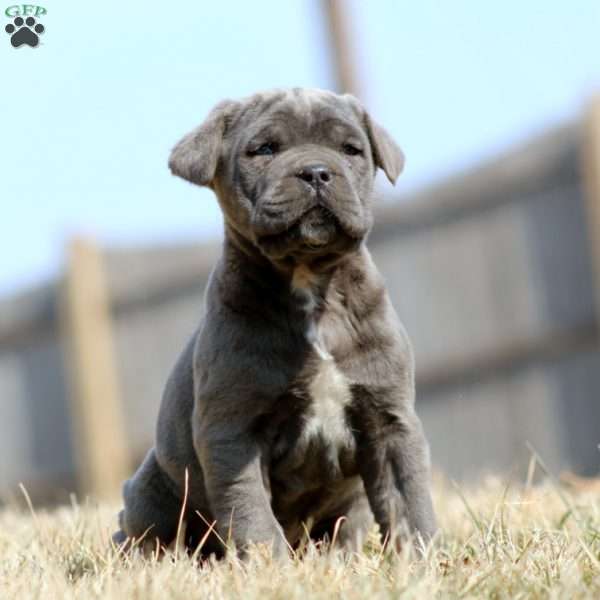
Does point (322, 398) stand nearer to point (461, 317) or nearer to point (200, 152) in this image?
point (200, 152)

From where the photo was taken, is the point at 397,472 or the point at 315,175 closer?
the point at 315,175

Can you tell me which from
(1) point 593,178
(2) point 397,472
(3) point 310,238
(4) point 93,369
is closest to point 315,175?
(3) point 310,238

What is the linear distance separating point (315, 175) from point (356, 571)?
46.9 inches

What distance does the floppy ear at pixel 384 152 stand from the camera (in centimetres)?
425

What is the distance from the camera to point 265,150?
4.12 meters

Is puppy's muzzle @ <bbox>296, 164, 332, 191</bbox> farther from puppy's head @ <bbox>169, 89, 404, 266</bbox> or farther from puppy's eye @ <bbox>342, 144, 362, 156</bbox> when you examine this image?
puppy's eye @ <bbox>342, 144, 362, 156</bbox>

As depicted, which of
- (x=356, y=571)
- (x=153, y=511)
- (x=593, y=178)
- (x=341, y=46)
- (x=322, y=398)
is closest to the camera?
(x=356, y=571)

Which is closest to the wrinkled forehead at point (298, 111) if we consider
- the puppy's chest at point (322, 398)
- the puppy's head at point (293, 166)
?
the puppy's head at point (293, 166)

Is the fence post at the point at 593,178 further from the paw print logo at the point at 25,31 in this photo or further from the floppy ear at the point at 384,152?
the floppy ear at the point at 384,152

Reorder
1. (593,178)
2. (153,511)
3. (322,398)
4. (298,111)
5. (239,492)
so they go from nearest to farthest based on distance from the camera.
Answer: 1. (239,492)
2. (322,398)
3. (298,111)
4. (153,511)
5. (593,178)

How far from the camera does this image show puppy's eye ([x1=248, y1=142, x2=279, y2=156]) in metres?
4.11

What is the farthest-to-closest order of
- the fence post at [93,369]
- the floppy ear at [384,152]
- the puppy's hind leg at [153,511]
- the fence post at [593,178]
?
the fence post at [93,369]
the fence post at [593,178]
the puppy's hind leg at [153,511]
the floppy ear at [384,152]

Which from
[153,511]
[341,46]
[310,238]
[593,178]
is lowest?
[153,511]

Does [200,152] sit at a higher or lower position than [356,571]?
higher
